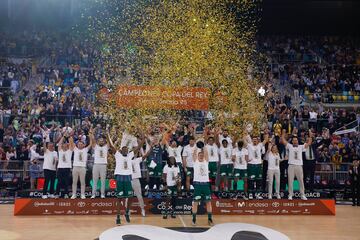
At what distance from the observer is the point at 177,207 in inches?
656

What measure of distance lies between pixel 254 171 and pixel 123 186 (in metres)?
5.08

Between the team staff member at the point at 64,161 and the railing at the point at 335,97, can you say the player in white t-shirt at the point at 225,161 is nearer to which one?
the team staff member at the point at 64,161

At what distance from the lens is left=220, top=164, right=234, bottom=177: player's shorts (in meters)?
17.2

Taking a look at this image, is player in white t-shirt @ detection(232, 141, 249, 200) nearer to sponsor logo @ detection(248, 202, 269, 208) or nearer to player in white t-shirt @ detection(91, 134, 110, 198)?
sponsor logo @ detection(248, 202, 269, 208)

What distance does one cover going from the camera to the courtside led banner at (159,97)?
19109 millimetres

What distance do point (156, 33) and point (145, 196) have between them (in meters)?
10.5

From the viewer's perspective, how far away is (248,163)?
17281 millimetres

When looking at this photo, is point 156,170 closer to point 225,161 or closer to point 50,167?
point 225,161

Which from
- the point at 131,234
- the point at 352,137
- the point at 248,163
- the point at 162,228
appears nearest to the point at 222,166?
the point at 248,163

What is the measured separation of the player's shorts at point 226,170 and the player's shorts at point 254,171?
0.65 meters

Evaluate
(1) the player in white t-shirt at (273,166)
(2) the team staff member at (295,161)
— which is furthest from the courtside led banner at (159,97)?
(2) the team staff member at (295,161)

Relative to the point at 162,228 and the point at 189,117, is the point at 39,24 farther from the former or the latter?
the point at 162,228

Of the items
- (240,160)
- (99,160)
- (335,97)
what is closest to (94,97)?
(99,160)

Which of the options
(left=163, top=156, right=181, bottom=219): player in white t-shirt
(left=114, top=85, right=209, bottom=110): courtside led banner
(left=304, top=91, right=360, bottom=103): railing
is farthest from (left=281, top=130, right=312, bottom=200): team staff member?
(left=304, top=91, right=360, bottom=103): railing
